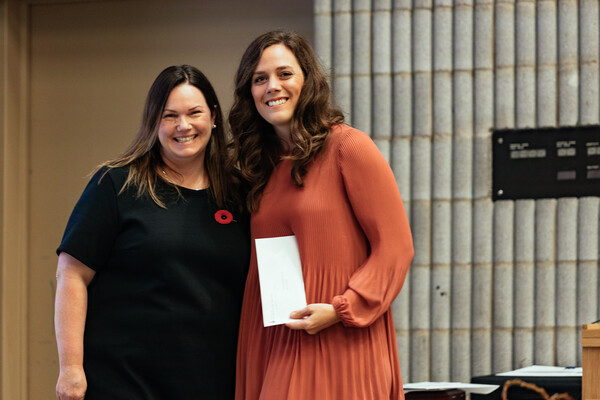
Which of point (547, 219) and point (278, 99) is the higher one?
point (278, 99)

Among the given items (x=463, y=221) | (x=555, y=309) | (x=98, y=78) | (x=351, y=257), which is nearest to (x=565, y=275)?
(x=555, y=309)

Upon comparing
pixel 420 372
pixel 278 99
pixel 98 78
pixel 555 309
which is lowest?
pixel 420 372

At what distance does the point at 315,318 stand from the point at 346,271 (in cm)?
18

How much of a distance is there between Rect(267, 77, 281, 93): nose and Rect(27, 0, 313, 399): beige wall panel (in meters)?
2.15

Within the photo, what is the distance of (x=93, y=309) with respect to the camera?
113 inches

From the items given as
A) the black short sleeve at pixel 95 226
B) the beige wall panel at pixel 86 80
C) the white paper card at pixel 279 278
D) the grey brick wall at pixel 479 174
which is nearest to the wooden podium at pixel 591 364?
the white paper card at pixel 279 278

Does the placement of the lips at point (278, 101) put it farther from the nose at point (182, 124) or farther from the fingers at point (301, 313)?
the fingers at point (301, 313)

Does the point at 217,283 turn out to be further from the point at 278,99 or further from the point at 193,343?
the point at 278,99

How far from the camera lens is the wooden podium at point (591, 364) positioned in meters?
2.38

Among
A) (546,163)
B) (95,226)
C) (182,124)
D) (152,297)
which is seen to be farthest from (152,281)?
(546,163)

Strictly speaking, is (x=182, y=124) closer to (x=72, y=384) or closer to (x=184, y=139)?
(x=184, y=139)

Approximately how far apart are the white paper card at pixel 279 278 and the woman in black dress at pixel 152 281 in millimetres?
280

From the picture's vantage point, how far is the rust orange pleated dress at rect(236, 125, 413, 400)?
254 centimetres

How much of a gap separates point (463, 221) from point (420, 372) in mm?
717
